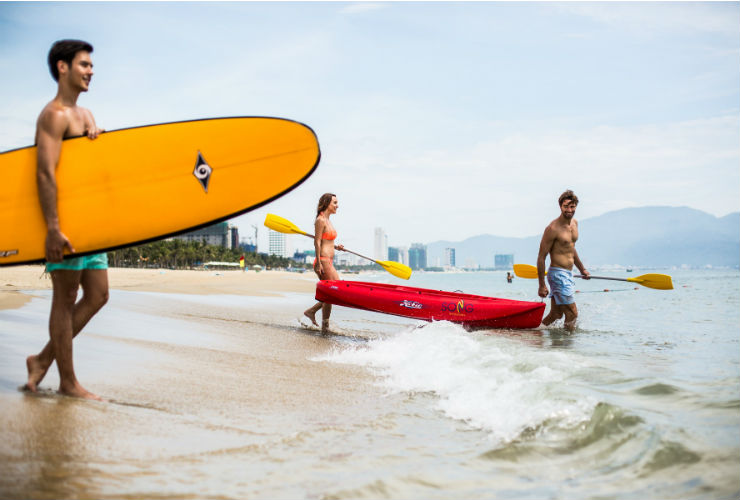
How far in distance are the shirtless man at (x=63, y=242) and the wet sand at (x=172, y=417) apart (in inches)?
7.0

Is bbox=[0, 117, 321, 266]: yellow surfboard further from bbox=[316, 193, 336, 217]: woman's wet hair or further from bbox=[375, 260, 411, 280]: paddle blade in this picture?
bbox=[375, 260, 411, 280]: paddle blade

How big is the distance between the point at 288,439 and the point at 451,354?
2.75 metres

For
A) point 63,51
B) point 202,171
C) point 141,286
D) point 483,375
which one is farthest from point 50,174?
point 141,286

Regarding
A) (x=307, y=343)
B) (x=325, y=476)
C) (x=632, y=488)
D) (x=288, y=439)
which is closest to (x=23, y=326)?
(x=307, y=343)

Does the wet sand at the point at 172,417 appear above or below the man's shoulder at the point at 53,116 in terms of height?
below

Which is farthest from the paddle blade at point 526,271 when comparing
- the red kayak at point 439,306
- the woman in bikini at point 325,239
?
the woman in bikini at point 325,239

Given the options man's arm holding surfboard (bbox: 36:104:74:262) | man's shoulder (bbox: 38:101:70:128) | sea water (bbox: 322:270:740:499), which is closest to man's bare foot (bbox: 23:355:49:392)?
man's arm holding surfboard (bbox: 36:104:74:262)

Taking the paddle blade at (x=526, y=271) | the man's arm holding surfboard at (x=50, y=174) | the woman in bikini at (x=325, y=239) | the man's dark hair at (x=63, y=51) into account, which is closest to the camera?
the man's arm holding surfboard at (x=50, y=174)

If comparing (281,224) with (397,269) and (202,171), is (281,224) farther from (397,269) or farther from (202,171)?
(202,171)

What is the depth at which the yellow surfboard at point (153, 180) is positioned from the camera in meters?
2.94

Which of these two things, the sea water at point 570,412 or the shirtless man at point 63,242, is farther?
the shirtless man at point 63,242

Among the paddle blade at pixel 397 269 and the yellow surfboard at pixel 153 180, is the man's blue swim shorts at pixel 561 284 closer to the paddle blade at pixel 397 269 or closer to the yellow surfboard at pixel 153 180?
the paddle blade at pixel 397 269

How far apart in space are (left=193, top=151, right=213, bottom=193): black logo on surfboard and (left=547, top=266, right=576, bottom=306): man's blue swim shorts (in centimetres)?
478

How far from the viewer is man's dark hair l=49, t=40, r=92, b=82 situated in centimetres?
279
